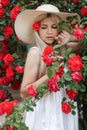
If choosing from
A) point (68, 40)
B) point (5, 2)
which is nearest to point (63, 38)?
point (68, 40)

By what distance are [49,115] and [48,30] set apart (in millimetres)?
585

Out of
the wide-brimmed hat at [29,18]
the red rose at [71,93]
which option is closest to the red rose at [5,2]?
the wide-brimmed hat at [29,18]

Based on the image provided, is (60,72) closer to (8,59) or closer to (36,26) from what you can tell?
(36,26)

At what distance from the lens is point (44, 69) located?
2613 mm

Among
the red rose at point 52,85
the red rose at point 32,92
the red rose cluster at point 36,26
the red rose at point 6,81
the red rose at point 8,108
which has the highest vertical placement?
the red rose cluster at point 36,26

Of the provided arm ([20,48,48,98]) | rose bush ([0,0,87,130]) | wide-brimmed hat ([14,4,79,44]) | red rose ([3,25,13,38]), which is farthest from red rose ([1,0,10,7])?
arm ([20,48,48,98])

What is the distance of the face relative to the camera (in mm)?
2623

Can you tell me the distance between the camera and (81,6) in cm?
336

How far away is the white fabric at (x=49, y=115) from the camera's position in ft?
8.61

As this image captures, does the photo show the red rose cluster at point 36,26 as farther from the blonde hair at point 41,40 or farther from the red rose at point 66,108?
the red rose at point 66,108

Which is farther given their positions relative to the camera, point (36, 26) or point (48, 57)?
point (36, 26)

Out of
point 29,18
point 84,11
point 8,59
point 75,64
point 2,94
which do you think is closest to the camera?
point 75,64

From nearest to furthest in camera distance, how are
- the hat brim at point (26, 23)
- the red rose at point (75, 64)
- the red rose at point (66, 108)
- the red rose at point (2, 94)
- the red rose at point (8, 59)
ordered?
the red rose at point (75, 64), the red rose at point (66, 108), the hat brim at point (26, 23), the red rose at point (8, 59), the red rose at point (2, 94)

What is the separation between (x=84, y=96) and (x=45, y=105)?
1.39 feet
